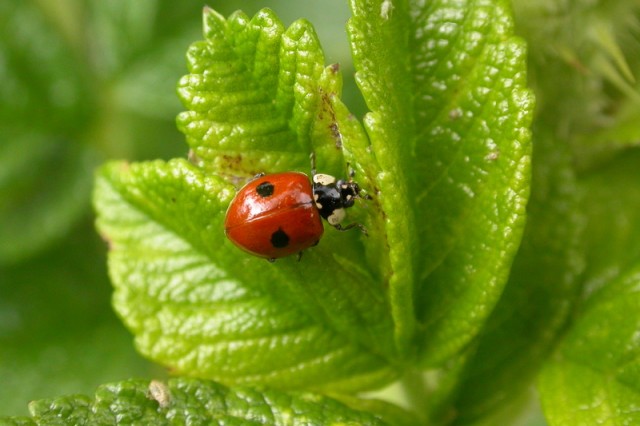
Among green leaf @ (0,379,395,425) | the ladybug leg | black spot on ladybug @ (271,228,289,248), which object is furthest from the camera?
black spot on ladybug @ (271,228,289,248)

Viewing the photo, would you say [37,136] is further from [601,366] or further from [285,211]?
[601,366]

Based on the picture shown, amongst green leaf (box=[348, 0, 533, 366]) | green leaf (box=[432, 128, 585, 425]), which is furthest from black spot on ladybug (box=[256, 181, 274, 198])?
green leaf (box=[432, 128, 585, 425])

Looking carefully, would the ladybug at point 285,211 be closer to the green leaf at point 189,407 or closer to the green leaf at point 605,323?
the green leaf at point 189,407

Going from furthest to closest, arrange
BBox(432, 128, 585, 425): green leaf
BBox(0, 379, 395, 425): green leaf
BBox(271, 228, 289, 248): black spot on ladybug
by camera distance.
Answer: BBox(432, 128, 585, 425): green leaf, BBox(271, 228, 289, 248): black spot on ladybug, BBox(0, 379, 395, 425): green leaf

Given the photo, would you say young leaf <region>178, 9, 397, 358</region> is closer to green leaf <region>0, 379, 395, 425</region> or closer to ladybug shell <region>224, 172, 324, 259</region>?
ladybug shell <region>224, 172, 324, 259</region>

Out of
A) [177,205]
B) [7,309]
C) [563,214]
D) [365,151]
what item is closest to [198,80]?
[177,205]

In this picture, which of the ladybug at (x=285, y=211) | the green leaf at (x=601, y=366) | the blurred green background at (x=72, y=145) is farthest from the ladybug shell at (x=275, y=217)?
the blurred green background at (x=72, y=145)

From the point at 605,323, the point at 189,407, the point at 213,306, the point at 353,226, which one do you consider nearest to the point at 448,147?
the point at 353,226

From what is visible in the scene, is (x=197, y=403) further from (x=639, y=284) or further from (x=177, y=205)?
(x=639, y=284)
